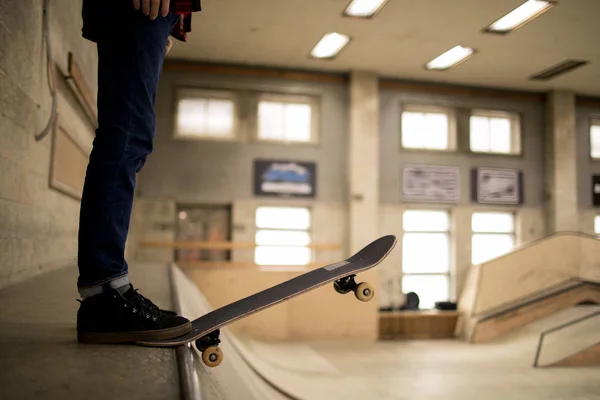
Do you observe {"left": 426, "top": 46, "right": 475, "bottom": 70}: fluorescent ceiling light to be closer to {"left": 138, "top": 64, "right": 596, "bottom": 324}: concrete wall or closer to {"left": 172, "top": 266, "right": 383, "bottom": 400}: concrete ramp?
{"left": 138, "top": 64, "right": 596, "bottom": 324}: concrete wall

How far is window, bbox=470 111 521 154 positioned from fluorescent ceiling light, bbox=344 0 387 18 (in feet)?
16.3

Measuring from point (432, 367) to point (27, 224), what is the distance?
19.8ft

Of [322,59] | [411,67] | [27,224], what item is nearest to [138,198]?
[322,59]

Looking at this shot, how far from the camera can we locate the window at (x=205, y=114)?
35.0 feet

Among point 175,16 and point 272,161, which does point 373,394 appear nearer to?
point 175,16

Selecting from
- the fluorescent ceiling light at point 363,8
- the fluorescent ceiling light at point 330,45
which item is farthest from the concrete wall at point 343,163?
the fluorescent ceiling light at point 363,8

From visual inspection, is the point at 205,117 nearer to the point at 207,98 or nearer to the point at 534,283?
the point at 207,98

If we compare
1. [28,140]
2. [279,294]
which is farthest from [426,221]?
[279,294]

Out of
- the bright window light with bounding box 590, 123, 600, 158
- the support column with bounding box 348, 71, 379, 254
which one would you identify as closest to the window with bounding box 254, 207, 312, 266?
the support column with bounding box 348, 71, 379, 254

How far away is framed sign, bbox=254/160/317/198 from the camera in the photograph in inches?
423

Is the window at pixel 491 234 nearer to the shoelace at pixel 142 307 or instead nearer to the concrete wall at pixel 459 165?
the concrete wall at pixel 459 165

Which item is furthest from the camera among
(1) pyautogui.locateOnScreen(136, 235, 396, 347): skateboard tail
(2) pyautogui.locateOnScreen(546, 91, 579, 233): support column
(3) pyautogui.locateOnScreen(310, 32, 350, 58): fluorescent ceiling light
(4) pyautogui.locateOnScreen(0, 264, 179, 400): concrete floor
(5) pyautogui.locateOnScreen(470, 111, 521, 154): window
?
(5) pyautogui.locateOnScreen(470, 111, 521, 154): window

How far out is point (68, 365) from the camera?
4.05 ft

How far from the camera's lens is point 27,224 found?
9.95 feet
